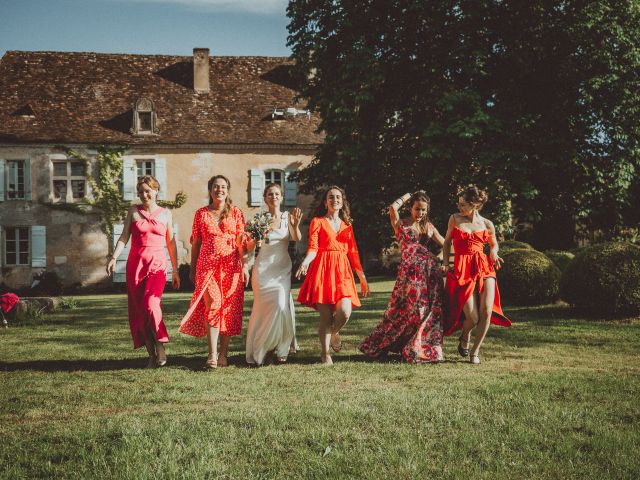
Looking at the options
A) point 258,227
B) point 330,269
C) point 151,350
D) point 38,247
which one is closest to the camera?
point 151,350

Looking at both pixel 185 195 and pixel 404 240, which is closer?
pixel 404 240

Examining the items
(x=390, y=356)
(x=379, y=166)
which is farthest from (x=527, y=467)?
(x=379, y=166)

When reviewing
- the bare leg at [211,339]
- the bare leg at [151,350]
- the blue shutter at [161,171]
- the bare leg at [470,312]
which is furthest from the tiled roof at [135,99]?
the bare leg at [470,312]

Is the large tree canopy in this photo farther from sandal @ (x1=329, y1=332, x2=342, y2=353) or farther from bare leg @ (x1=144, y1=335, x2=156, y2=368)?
bare leg @ (x1=144, y1=335, x2=156, y2=368)

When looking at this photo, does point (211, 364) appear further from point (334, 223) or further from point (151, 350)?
point (334, 223)

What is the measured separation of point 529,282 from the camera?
13.1 meters

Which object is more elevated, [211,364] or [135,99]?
[135,99]

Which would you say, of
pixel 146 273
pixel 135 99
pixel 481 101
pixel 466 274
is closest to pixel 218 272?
pixel 146 273

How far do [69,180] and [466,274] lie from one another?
21943 mm

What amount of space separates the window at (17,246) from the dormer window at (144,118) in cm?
606

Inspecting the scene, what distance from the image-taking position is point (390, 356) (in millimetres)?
7387

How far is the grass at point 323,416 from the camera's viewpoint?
3.64 meters

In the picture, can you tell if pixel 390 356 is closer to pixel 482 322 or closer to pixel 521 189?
pixel 482 322

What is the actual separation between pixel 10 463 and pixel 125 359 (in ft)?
12.3
